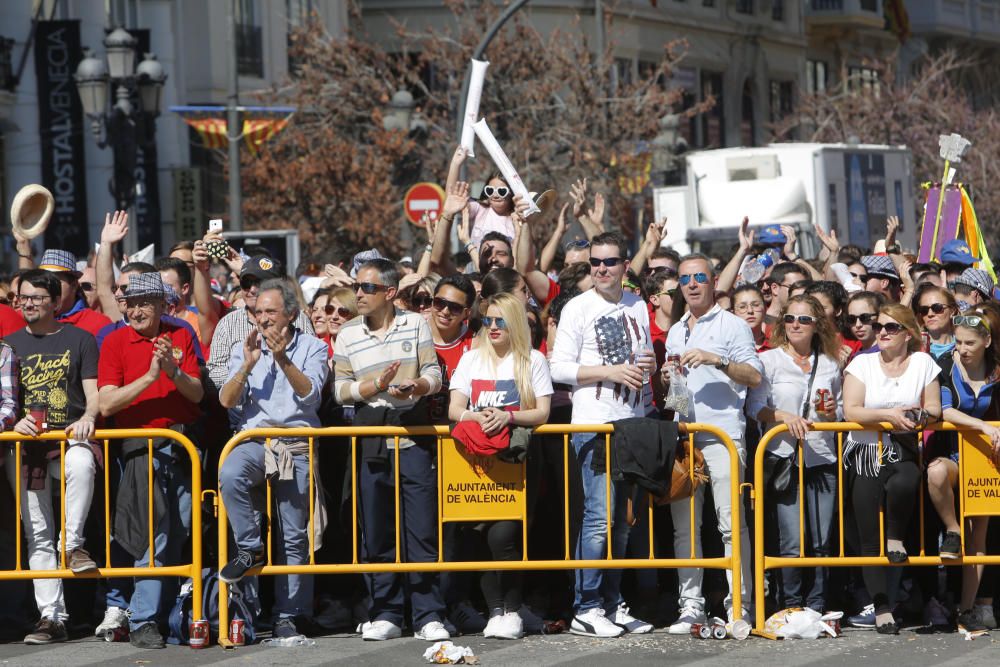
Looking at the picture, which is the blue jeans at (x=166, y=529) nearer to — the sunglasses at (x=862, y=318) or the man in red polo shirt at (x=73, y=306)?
the man in red polo shirt at (x=73, y=306)

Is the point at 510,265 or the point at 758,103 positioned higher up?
the point at 758,103

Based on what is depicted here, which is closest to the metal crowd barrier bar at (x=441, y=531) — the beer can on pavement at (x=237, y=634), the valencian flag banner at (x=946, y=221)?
the beer can on pavement at (x=237, y=634)

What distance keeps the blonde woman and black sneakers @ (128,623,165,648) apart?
1.68 m

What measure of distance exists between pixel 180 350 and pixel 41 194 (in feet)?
11.6

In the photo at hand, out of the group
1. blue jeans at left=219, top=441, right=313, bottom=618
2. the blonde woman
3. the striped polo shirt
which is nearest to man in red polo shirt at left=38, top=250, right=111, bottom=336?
blue jeans at left=219, top=441, right=313, bottom=618

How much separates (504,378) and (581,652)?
1.44 metres

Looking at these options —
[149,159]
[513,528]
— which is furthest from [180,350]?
[149,159]

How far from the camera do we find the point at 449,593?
971cm

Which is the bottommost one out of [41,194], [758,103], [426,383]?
[426,383]

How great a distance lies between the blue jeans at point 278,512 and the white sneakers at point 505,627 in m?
0.97

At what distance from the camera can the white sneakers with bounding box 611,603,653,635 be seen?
938cm

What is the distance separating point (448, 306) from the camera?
962cm

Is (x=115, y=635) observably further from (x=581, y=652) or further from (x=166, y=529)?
(x=581, y=652)

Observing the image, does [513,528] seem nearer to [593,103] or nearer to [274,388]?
[274,388]
